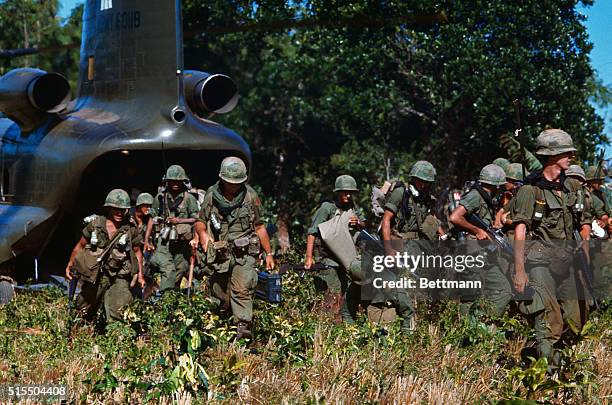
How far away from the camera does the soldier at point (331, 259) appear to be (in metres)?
10.0

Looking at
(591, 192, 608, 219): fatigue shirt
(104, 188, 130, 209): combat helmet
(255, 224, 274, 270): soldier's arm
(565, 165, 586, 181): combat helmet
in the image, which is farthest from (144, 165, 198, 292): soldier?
(591, 192, 608, 219): fatigue shirt

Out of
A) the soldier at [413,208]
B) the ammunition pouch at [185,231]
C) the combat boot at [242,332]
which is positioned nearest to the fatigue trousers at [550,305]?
the soldier at [413,208]

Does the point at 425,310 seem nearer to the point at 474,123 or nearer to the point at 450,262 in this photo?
the point at 450,262

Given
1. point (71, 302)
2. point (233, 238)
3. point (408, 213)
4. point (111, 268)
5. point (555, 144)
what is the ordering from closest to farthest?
point (555, 144)
point (233, 238)
point (111, 268)
point (408, 213)
point (71, 302)

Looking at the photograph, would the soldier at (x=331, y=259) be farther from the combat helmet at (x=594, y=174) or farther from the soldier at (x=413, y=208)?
the combat helmet at (x=594, y=174)

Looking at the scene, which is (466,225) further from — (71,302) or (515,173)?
(71,302)

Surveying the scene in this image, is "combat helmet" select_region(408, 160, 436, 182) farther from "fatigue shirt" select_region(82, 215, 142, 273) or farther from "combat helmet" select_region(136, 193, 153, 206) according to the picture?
"combat helmet" select_region(136, 193, 153, 206)

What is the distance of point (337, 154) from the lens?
24.1m

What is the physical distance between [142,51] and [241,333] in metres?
6.62

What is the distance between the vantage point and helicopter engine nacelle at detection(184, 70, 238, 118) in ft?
44.8

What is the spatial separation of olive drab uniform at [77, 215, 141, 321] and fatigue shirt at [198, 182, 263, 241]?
904 mm

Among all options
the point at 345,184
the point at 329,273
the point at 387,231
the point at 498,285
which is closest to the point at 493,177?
the point at 498,285

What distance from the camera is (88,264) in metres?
8.79

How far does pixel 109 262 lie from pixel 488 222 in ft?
12.5
